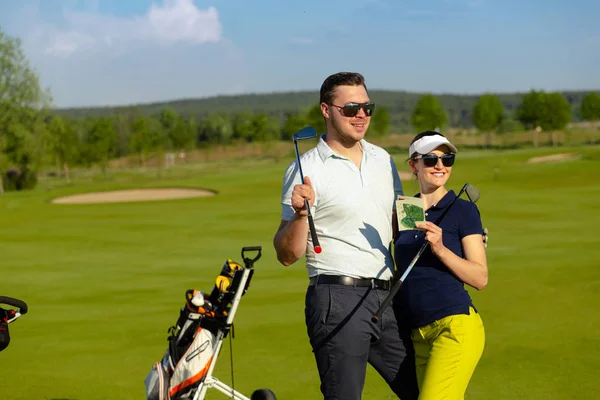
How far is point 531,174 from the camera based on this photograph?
43.4 metres

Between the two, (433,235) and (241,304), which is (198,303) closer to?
(433,235)

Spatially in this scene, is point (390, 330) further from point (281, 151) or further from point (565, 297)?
point (281, 151)

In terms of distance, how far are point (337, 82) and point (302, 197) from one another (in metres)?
0.86


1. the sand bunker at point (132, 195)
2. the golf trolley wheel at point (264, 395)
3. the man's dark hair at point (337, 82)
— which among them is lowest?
the sand bunker at point (132, 195)

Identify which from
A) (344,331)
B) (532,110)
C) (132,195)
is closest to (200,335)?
(344,331)

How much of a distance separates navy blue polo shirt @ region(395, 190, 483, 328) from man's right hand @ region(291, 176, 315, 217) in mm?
693

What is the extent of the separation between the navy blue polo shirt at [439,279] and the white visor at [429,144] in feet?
1.00

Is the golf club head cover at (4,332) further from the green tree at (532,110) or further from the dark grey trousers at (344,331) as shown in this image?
the green tree at (532,110)

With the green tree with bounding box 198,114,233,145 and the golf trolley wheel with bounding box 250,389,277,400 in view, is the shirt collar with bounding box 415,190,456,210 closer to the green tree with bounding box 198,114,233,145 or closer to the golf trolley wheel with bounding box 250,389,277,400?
the golf trolley wheel with bounding box 250,389,277,400

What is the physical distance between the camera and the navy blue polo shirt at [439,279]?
4867 millimetres

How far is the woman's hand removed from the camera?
461cm

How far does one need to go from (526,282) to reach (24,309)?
31.1 feet

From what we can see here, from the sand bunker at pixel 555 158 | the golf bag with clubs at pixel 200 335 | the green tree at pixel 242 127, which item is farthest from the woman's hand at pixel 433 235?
the green tree at pixel 242 127

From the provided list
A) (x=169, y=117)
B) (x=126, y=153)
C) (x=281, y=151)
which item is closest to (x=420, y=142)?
(x=281, y=151)
